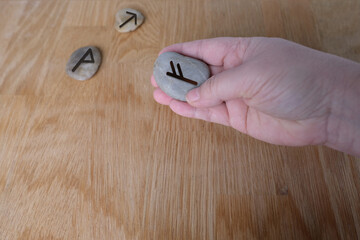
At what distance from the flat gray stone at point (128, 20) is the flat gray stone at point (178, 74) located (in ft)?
0.74

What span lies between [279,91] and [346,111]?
0.55ft

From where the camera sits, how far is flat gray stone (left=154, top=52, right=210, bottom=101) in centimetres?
73

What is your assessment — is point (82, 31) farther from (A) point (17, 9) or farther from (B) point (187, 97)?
(B) point (187, 97)

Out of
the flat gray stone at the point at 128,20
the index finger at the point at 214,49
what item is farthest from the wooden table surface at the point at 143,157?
the index finger at the point at 214,49

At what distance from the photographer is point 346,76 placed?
0.59 meters

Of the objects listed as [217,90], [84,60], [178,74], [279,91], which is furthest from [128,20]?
[279,91]

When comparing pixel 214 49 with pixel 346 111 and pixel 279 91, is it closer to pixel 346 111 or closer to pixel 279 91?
pixel 279 91

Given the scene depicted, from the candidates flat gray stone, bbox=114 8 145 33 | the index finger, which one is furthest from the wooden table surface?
the index finger

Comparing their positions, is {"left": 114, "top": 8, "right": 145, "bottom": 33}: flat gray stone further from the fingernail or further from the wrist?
the wrist

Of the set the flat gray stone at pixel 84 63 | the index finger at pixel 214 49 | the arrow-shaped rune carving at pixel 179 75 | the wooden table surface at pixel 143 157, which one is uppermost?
the index finger at pixel 214 49

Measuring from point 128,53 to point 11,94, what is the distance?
391mm

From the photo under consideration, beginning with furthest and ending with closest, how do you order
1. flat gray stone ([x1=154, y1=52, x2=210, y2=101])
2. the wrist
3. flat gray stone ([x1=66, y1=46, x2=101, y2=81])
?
flat gray stone ([x1=66, y1=46, x2=101, y2=81])
flat gray stone ([x1=154, y1=52, x2=210, y2=101])
the wrist

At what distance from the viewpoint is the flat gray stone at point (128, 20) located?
904 mm

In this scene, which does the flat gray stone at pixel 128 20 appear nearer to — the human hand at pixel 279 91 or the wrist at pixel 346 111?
the human hand at pixel 279 91
